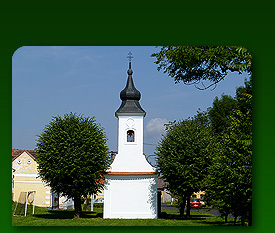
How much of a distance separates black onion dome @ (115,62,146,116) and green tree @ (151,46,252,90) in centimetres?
50

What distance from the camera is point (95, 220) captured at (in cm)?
634

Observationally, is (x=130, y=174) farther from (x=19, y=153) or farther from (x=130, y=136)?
(x=19, y=153)

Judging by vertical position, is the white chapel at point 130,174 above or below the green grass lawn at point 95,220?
above

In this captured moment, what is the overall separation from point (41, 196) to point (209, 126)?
114 inches

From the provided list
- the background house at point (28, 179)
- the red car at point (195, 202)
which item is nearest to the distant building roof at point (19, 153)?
the background house at point (28, 179)

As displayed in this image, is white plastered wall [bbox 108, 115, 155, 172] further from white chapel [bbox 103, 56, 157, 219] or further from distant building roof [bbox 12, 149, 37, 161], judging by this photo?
distant building roof [bbox 12, 149, 37, 161]

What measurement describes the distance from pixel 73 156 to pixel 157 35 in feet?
7.61

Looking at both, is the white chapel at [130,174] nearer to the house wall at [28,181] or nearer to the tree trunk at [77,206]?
the tree trunk at [77,206]

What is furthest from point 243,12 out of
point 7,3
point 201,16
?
point 7,3

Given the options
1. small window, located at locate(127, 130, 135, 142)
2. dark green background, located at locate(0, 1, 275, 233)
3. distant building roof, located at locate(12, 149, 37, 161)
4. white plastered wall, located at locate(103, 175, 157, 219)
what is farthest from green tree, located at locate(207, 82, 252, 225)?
distant building roof, located at locate(12, 149, 37, 161)

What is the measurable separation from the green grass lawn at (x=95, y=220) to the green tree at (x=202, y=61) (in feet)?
6.62

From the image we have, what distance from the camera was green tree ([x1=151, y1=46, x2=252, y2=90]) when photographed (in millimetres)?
6387

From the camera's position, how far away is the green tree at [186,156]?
6.93m

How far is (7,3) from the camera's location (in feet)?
20.0
